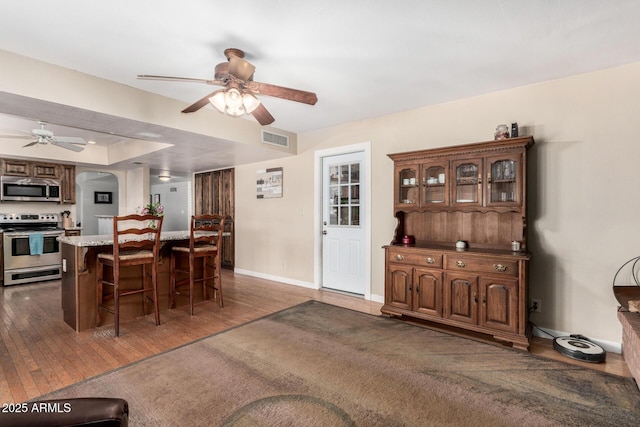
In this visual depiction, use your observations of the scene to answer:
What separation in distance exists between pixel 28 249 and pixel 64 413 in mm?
5710

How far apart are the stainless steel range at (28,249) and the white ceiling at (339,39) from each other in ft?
10.4

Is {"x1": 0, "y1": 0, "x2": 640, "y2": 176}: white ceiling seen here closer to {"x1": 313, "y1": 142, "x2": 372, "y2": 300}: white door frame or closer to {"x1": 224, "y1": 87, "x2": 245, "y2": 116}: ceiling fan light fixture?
{"x1": 224, "y1": 87, "x2": 245, "y2": 116}: ceiling fan light fixture

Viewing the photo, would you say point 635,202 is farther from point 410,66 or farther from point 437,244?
point 410,66

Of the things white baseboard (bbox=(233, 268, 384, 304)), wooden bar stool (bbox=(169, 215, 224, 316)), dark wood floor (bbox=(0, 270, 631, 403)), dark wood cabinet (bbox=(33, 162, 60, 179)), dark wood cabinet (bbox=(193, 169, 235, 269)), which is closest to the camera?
dark wood floor (bbox=(0, 270, 631, 403))

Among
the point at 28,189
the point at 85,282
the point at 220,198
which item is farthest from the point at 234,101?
the point at 28,189

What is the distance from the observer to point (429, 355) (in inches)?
99.3

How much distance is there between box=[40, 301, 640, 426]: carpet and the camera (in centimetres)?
178

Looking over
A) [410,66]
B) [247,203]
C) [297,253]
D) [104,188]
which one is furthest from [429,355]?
[104,188]

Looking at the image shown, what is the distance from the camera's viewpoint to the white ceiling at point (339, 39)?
6.21ft

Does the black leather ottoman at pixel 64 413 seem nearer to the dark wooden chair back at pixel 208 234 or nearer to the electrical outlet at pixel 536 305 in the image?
the dark wooden chair back at pixel 208 234

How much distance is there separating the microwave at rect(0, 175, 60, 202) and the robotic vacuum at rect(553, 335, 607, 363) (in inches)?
301

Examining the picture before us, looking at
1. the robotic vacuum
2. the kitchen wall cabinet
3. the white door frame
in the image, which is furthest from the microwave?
the robotic vacuum

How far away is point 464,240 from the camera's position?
10.9 ft

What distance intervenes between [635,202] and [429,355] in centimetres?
214
